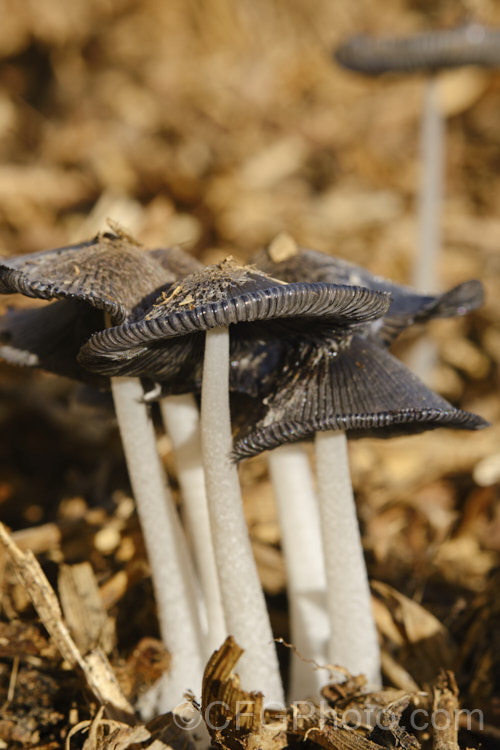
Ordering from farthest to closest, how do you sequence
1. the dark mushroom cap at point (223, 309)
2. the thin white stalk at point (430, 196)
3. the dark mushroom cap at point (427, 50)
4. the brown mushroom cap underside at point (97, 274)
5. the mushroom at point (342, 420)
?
the thin white stalk at point (430, 196) < the dark mushroom cap at point (427, 50) < the mushroom at point (342, 420) < the brown mushroom cap underside at point (97, 274) < the dark mushroom cap at point (223, 309)

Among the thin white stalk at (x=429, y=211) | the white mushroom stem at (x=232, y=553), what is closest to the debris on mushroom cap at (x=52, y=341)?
the white mushroom stem at (x=232, y=553)

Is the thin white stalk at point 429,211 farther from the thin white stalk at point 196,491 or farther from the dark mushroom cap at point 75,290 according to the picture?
the dark mushroom cap at point 75,290

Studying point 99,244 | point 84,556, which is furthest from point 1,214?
point 99,244

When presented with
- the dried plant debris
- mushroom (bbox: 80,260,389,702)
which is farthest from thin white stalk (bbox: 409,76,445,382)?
mushroom (bbox: 80,260,389,702)

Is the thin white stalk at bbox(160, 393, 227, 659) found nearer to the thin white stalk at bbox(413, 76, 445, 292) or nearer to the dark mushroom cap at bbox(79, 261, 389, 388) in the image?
the dark mushroom cap at bbox(79, 261, 389, 388)

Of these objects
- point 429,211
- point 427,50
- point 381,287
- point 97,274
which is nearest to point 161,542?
point 97,274

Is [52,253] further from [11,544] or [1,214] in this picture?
[1,214]

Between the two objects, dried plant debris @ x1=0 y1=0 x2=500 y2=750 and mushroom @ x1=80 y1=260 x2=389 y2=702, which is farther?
dried plant debris @ x1=0 y1=0 x2=500 y2=750

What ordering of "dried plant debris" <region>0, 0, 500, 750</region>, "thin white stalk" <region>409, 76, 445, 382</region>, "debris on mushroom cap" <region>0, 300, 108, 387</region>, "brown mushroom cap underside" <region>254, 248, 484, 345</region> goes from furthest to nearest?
"thin white stalk" <region>409, 76, 445, 382</region> < "dried plant debris" <region>0, 0, 500, 750</region> < "debris on mushroom cap" <region>0, 300, 108, 387</region> < "brown mushroom cap underside" <region>254, 248, 484, 345</region>
